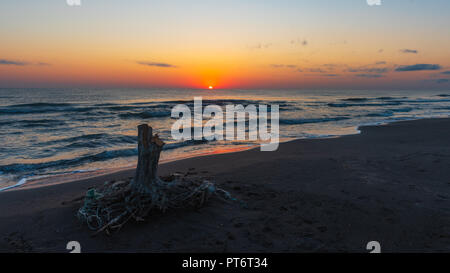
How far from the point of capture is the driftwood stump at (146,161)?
4.01 metres

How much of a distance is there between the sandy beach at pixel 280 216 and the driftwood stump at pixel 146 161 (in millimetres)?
479

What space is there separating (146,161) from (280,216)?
2172 mm

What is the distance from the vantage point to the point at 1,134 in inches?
571

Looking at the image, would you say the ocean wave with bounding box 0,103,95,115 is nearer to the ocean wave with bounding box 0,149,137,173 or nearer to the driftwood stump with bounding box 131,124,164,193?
the ocean wave with bounding box 0,149,137,173

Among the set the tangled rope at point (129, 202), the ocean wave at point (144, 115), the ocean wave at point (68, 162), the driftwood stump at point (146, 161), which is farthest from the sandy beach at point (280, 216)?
the ocean wave at point (144, 115)

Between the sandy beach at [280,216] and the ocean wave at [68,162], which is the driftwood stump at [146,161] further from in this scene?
the ocean wave at [68,162]

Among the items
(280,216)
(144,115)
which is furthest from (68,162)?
(144,115)

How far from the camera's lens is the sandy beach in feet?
11.2

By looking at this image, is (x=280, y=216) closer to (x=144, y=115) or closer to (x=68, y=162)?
(x=68, y=162)

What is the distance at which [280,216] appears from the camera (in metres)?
4.09

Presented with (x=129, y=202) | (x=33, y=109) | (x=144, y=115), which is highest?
(x=33, y=109)

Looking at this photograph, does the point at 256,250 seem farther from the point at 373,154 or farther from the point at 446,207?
the point at 373,154

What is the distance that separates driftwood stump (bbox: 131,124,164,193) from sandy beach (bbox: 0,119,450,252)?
0.48 meters
